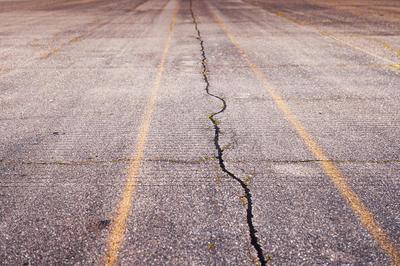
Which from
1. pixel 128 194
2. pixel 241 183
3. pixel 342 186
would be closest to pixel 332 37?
pixel 342 186

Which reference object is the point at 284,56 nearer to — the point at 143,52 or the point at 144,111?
the point at 143,52

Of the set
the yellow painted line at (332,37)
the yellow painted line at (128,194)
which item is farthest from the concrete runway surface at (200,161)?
the yellow painted line at (332,37)

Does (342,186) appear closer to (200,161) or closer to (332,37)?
(200,161)

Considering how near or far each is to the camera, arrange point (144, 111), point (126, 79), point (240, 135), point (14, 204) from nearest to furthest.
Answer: point (14, 204)
point (240, 135)
point (144, 111)
point (126, 79)

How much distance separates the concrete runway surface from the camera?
122 inches

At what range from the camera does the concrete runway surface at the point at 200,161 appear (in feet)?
10.2

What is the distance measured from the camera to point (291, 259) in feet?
9.53

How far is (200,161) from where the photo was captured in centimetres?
446

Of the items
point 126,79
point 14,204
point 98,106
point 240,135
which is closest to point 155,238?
point 14,204

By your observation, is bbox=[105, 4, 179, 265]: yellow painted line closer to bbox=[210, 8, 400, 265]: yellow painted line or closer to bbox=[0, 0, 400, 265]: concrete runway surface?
bbox=[0, 0, 400, 265]: concrete runway surface

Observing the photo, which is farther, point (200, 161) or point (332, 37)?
point (332, 37)

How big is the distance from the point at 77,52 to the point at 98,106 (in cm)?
543

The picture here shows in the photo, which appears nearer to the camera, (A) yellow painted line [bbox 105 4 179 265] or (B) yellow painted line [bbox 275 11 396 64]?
(A) yellow painted line [bbox 105 4 179 265]

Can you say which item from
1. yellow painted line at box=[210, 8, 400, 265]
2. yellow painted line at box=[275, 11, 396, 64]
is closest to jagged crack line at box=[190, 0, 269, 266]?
yellow painted line at box=[210, 8, 400, 265]
